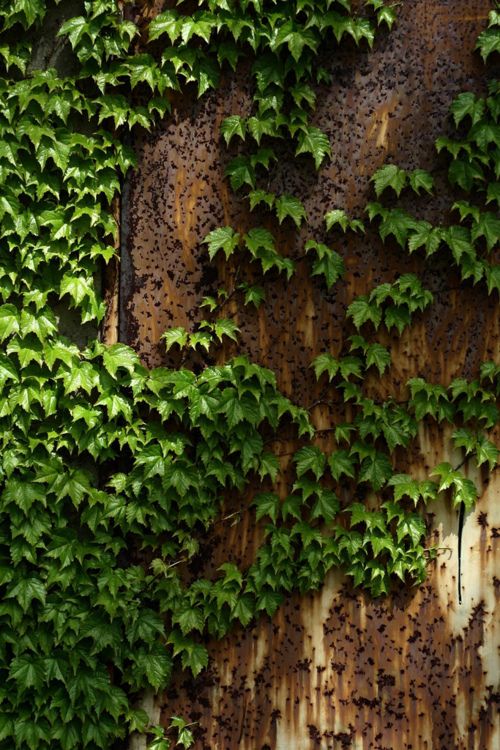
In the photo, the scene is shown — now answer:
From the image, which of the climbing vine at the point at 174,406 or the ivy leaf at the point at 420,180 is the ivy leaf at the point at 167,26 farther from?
the ivy leaf at the point at 420,180

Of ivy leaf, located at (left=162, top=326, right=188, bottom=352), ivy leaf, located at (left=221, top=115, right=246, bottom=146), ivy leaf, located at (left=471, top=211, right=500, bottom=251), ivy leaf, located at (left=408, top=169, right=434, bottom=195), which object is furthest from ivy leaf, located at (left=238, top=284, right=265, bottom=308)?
ivy leaf, located at (left=471, top=211, right=500, bottom=251)

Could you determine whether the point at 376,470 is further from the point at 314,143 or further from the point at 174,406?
the point at 314,143

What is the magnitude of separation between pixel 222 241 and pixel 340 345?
0.62 metres

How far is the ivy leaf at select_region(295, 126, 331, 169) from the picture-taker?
2986 mm

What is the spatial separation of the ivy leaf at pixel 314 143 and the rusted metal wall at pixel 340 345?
0.07 metres

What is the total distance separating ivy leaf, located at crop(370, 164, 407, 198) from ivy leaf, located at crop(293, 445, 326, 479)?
103cm

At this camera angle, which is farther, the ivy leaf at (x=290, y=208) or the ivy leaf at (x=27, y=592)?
the ivy leaf at (x=290, y=208)

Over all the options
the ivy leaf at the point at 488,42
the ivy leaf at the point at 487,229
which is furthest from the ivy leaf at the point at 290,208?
the ivy leaf at the point at 488,42

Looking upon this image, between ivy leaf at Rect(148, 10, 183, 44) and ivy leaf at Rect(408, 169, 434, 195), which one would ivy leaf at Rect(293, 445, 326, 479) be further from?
ivy leaf at Rect(148, 10, 183, 44)

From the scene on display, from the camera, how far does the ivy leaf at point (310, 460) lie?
297 cm

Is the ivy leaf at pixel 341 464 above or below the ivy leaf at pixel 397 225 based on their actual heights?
below

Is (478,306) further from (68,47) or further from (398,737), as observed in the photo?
(68,47)

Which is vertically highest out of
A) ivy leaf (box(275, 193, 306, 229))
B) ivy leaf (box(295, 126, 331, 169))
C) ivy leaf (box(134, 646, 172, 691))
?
ivy leaf (box(295, 126, 331, 169))

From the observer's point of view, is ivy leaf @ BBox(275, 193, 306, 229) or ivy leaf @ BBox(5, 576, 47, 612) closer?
ivy leaf @ BBox(5, 576, 47, 612)
